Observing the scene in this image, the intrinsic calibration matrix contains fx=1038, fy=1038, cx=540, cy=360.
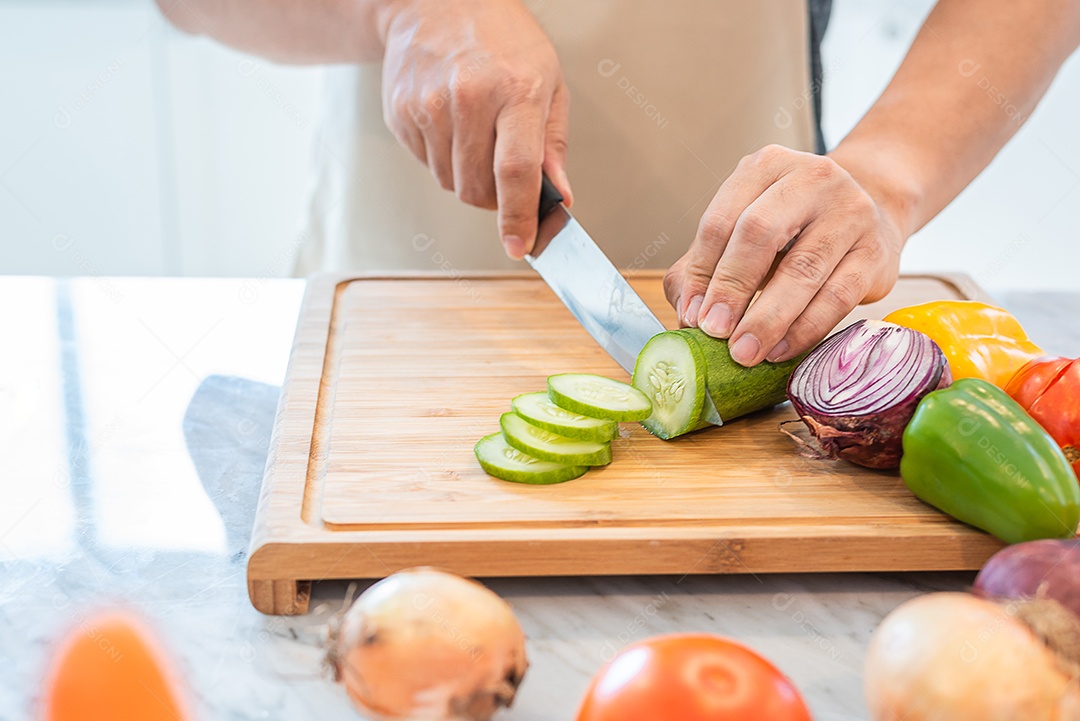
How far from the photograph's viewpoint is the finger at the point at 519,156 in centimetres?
196

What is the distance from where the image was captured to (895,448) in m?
1.60

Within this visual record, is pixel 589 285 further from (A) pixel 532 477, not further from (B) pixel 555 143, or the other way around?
(A) pixel 532 477

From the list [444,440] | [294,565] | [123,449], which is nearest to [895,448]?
[444,440]

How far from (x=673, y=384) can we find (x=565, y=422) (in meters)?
0.23

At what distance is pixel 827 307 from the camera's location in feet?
5.95

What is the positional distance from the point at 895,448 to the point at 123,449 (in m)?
1.30

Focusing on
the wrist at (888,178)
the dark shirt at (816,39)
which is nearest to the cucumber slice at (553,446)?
the wrist at (888,178)

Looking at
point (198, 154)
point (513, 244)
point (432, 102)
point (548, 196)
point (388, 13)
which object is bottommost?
point (198, 154)

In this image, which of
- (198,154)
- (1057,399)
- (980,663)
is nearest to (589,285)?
(1057,399)

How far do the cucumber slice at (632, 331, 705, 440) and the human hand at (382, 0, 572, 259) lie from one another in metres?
0.42

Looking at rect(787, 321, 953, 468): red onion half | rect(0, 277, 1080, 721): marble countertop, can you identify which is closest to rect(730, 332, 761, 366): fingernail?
rect(787, 321, 953, 468): red onion half

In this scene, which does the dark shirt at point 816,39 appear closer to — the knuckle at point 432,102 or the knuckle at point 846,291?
the knuckle at point 846,291

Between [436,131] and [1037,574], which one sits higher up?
[436,131]

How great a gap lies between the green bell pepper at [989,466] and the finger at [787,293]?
322 millimetres
